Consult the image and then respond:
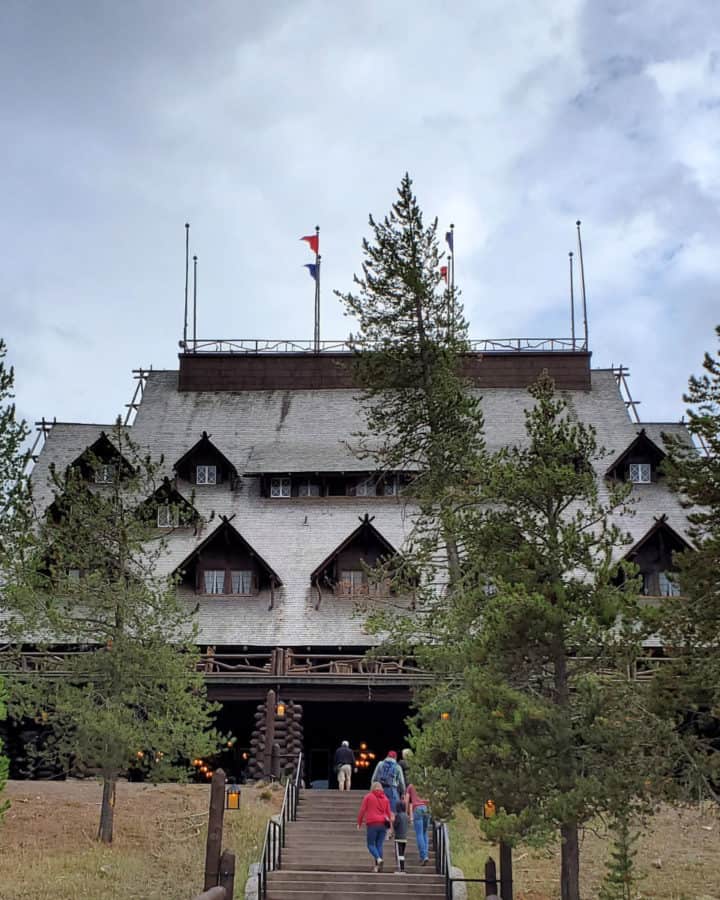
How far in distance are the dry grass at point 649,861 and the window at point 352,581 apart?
1025 cm

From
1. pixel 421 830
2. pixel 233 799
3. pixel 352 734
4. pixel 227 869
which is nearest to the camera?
pixel 227 869

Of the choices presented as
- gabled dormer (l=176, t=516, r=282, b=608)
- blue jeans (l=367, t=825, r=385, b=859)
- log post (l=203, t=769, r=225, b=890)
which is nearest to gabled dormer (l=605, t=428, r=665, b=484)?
gabled dormer (l=176, t=516, r=282, b=608)

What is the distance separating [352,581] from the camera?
120 ft

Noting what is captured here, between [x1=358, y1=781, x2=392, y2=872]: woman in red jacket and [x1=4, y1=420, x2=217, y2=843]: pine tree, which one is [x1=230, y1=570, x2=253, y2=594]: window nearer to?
[x1=4, y1=420, x2=217, y2=843]: pine tree

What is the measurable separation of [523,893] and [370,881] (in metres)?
2.81

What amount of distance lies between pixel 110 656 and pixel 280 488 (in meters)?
16.6

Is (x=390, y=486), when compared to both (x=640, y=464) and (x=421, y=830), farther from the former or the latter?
(x=421, y=830)

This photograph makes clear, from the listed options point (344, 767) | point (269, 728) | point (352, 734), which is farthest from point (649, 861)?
point (352, 734)

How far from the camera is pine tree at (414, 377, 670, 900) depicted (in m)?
18.2

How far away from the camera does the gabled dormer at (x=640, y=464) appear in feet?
135

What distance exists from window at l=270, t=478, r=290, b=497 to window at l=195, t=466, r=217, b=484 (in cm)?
223

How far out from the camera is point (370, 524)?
118 ft

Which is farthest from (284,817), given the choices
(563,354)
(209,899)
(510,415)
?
(563,354)

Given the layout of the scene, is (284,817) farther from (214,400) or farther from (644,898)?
(214,400)
